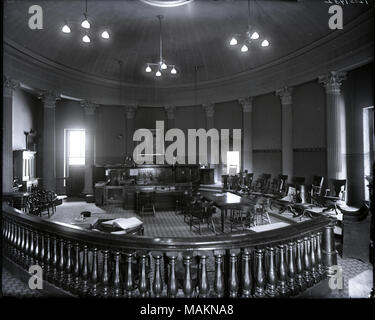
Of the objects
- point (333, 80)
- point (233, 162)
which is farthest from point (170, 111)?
point (333, 80)

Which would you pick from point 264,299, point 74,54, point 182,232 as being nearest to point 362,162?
point 182,232

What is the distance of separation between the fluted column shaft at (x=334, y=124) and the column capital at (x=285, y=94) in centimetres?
192

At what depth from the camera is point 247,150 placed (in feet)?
42.2

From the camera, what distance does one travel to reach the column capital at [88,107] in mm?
13094

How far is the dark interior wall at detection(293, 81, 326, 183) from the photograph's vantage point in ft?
32.8

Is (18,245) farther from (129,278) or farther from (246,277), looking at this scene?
(246,277)

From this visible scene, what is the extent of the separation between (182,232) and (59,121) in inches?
410

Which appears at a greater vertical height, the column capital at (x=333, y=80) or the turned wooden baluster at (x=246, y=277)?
the column capital at (x=333, y=80)

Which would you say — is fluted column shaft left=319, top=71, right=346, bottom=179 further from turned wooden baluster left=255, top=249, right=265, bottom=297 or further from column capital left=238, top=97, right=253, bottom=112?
turned wooden baluster left=255, top=249, right=265, bottom=297

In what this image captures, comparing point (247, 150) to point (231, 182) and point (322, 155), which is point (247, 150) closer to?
point (231, 182)

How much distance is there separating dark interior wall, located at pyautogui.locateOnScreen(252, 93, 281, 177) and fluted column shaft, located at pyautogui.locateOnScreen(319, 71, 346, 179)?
295 centimetres

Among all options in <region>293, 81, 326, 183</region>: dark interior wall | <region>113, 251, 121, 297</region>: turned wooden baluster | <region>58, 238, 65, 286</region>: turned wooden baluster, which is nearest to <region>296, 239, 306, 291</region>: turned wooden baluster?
<region>113, 251, 121, 297</region>: turned wooden baluster

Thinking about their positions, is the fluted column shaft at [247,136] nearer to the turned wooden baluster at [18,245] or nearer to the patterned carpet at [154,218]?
the patterned carpet at [154,218]

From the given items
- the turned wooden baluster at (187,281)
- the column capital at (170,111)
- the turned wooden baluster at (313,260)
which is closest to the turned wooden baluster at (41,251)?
the turned wooden baluster at (187,281)
